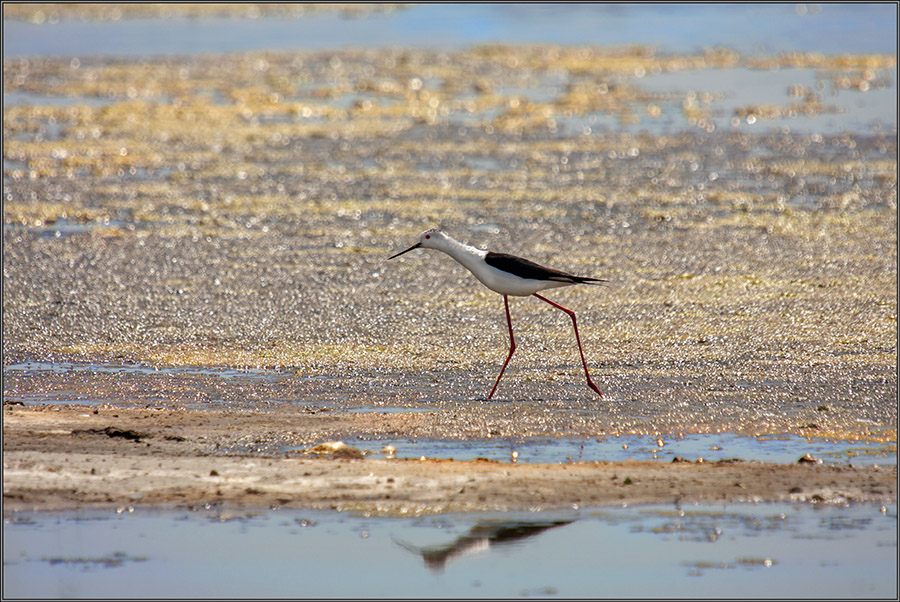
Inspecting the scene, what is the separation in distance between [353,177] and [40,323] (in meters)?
6.69

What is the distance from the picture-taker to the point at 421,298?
9.82 metres

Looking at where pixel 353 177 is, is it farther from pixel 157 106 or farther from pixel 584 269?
pixel 157 106

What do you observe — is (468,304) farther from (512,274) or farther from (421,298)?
(512,274)

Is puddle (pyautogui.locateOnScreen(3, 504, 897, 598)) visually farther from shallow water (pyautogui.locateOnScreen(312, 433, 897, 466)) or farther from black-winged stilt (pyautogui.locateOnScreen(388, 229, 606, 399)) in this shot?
black-winged stilt (pyautogui.locateOnScreen(388, 229, 606, 399))

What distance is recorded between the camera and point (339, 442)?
6.38 m

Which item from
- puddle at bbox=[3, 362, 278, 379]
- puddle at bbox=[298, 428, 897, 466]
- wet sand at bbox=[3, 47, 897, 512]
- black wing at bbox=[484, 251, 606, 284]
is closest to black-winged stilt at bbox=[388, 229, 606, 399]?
black wing at bbox=[484, 251, 606, 284]

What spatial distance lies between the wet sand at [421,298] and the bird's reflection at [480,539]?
8.8 inches

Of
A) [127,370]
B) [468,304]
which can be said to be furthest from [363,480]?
[468,304]

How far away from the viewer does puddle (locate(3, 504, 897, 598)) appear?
491cm

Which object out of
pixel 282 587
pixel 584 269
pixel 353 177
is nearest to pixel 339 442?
pixel 282 587

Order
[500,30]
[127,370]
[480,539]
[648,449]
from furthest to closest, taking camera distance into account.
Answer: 1. [500,30]
2. [127,370]
3. [648,449]
4. [480,539]

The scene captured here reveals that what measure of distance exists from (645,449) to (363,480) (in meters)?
1.55

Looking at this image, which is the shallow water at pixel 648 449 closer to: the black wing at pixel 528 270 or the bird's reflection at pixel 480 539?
the bird's reflection at pixel 480 539

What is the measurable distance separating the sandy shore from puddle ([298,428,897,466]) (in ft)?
0.53
